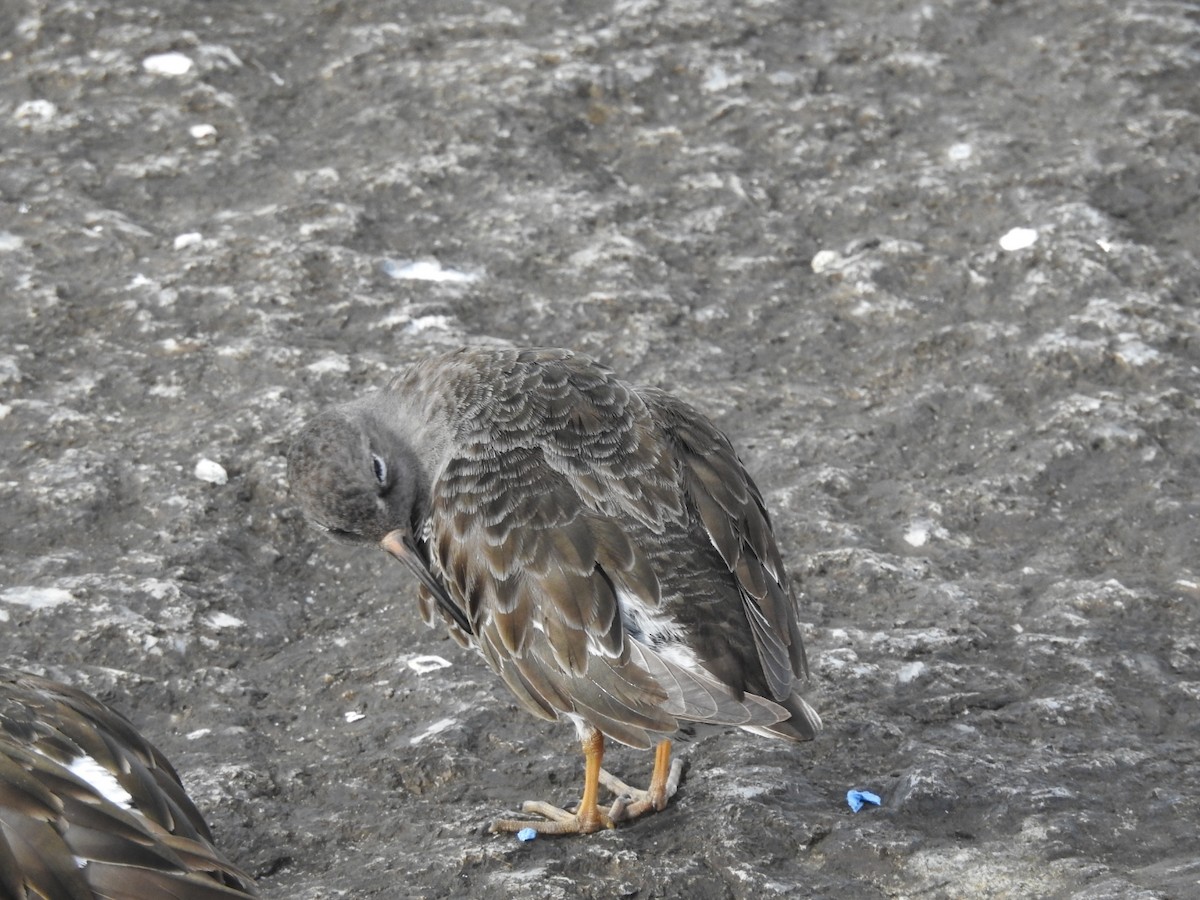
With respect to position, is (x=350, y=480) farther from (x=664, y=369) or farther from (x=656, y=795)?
(x=664, y=369)

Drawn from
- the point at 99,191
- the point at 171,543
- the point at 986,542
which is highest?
the point at 99,191

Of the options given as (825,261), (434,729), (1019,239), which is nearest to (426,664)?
(434,729)

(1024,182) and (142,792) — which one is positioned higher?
(142,792)

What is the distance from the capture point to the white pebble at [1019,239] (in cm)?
618

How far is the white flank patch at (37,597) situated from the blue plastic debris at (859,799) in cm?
264

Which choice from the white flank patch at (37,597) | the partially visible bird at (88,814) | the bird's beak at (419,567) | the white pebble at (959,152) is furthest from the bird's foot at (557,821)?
the white pebble at (959,152)

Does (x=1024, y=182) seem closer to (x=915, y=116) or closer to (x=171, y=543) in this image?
(x=915, y=116)

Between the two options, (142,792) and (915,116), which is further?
(915,116)

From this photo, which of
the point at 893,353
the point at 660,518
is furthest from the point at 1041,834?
the point at 893,353

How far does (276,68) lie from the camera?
7.45 meters

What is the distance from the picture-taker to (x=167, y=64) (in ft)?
24.1

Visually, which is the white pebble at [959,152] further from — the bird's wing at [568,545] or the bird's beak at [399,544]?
the bird's beak at [399,544]

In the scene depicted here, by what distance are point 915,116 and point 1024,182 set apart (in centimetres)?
80

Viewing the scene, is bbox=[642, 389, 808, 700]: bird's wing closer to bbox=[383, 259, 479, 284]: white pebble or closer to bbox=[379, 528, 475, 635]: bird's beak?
bbox=[379, 528, 475, 635]: bird's beak
